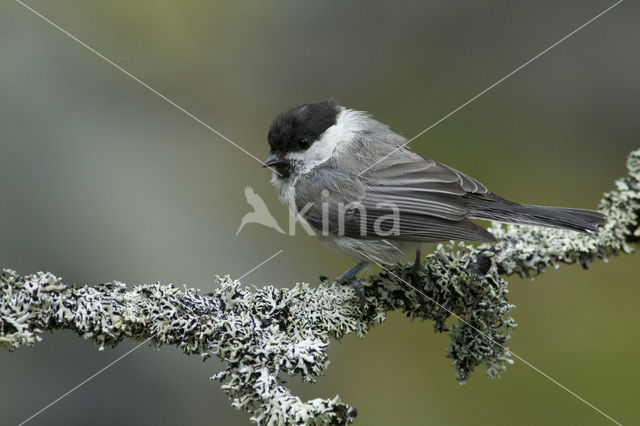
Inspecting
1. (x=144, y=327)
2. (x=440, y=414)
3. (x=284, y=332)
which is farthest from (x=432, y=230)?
(x=144, y=327)

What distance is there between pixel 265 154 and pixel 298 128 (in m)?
0.88

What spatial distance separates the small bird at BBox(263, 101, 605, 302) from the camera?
2.21 meters

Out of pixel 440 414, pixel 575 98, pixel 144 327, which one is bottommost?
pixel 144 327

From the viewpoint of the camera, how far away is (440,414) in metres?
2.62

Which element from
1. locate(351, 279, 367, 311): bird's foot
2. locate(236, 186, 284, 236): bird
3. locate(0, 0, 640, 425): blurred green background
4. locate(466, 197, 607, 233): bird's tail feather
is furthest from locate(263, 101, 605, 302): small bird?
locate(0, 0, 640, 425): blurred green background

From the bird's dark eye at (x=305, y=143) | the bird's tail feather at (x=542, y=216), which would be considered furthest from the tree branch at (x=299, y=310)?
the bird's dark eye at (x=305, y=143)

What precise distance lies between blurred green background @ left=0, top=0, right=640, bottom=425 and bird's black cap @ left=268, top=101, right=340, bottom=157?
2.17 feet

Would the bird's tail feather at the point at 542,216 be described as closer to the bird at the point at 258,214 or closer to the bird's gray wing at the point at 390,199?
the bird's gray wing at the point at 390,199

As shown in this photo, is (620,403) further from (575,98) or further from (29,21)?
(29,21)

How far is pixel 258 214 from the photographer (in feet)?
10.5

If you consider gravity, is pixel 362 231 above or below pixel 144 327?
above

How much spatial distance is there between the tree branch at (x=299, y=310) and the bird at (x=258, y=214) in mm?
991

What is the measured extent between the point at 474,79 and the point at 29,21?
2505mm

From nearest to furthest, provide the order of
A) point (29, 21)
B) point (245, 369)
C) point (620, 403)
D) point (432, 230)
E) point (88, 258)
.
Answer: point (245, 369), point (432, 230), point (620, 403), point (88, 258), point (29, 21)
